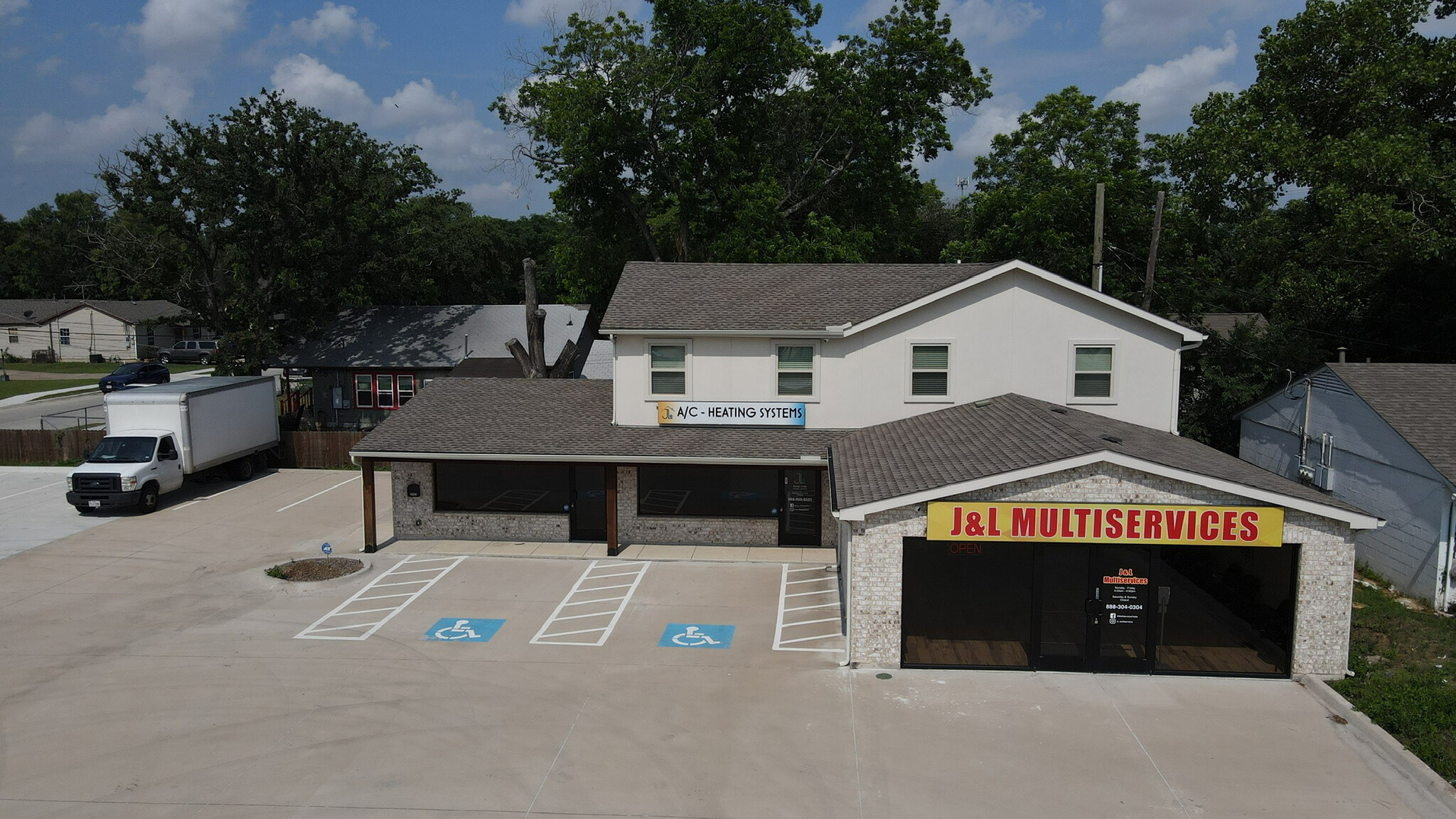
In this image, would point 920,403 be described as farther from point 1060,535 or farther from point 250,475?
point 250,475

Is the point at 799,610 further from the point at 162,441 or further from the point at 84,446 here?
the point at 84,446

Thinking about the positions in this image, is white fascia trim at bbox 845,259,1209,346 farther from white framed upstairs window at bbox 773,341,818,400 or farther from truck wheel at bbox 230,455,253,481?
truck wheel at bbox 230,455,253,481

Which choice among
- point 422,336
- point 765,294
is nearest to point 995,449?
point 765,294

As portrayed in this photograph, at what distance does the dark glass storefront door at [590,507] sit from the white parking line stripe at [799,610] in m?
4.73

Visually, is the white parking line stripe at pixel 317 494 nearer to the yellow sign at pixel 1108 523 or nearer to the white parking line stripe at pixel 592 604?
the white parking line stripe at pixel 592 604

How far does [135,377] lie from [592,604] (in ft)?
133

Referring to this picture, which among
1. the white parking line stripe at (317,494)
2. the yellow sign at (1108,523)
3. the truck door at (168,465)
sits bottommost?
the white parking line stripe at (317,494)

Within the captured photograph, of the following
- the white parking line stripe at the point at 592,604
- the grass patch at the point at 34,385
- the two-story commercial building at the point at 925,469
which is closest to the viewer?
the two-story commercial building at the point at 925,469

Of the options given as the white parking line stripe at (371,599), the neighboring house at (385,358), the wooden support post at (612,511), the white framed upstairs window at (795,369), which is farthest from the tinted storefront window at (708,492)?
the neighboring house at (385,358)

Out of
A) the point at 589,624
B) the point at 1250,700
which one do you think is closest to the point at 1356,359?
the point at 1250,700

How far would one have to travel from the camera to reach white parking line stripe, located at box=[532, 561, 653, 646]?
15805 millimetres

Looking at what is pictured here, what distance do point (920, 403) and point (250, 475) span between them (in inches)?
851

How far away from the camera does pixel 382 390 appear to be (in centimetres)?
3828

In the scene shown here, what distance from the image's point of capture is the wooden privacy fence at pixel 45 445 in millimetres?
31312
